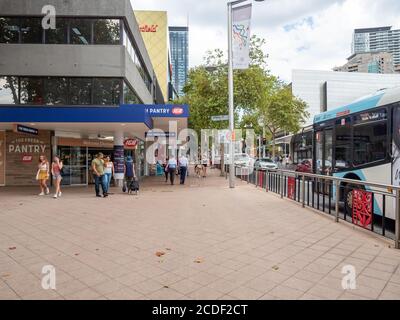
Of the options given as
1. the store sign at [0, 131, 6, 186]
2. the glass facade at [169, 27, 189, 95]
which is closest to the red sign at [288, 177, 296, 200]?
the store sign at [0, 131, 6, 186]

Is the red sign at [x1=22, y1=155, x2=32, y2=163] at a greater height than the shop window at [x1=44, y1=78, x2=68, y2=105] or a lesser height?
lesser

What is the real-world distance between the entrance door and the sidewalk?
8.86 m

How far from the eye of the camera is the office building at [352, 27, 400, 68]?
155m

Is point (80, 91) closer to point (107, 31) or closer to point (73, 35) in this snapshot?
point (73, 35)

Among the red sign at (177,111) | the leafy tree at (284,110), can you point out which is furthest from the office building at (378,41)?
the red sign at (177,111)

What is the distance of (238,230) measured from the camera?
6.90m

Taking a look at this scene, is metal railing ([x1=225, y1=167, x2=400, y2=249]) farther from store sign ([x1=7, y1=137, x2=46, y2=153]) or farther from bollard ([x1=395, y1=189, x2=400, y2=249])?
store sign ([x1=7, y1=137, x2=46, y2=153])

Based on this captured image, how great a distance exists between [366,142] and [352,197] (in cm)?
169

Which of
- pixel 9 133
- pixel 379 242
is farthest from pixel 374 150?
pixel 9 133

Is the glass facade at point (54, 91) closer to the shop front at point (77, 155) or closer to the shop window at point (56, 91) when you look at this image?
the shop window at point (56, 91)

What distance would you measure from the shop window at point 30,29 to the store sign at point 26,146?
507 centimetres

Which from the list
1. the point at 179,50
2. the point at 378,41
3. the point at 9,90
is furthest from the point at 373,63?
the point at 9,90
